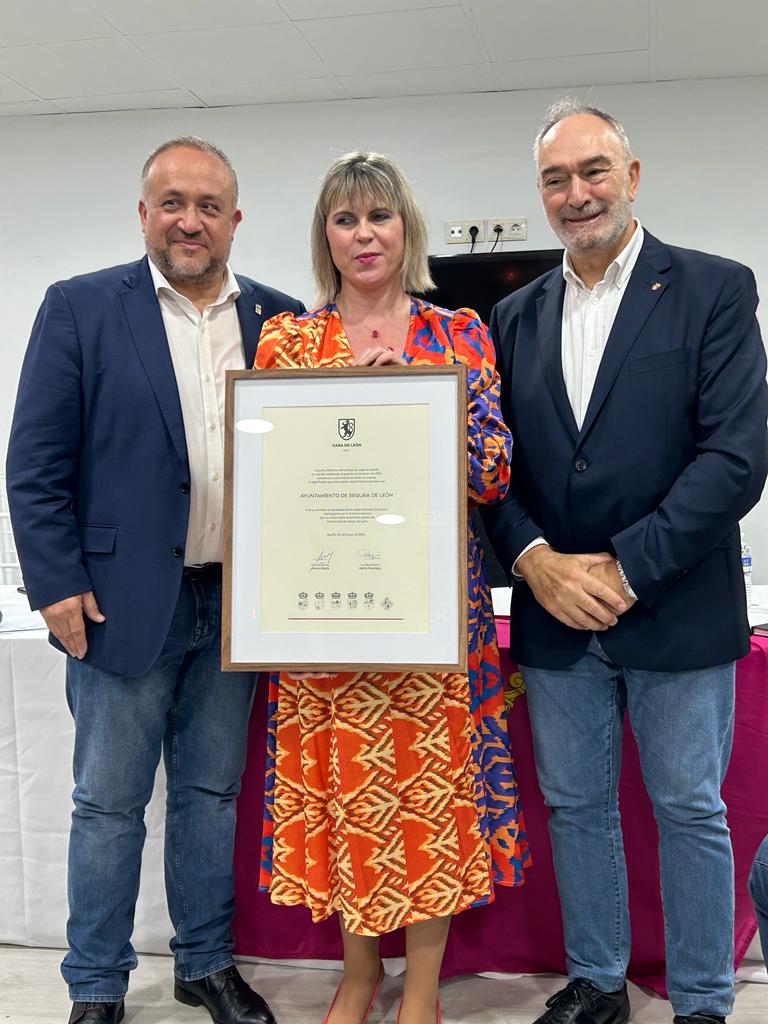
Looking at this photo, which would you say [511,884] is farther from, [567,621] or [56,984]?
[56,984]

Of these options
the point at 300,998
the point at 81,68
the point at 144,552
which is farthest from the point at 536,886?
the point at 81,68

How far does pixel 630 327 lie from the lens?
5.49ft

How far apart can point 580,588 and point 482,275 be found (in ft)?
12.0

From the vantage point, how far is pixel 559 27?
4.30 metres

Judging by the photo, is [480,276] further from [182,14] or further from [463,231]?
[182,14]

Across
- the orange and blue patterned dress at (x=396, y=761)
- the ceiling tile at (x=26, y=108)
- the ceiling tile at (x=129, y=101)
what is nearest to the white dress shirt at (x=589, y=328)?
the orange and blue patterned dress at (x=396, y=761)

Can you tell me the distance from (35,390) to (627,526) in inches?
44.8

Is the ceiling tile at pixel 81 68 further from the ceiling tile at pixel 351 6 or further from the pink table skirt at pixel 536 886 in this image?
the pink table skirt at pixel 536 886

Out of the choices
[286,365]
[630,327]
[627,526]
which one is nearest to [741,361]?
[630,327]

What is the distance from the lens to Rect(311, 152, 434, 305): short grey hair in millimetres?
1660

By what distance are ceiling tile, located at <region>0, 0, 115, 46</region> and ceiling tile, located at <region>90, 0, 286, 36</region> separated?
9cm

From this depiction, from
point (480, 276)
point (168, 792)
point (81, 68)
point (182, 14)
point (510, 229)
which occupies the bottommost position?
point (168, 792)

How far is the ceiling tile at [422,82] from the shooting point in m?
4.85
